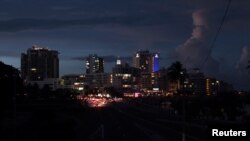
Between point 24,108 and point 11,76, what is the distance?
18.4m

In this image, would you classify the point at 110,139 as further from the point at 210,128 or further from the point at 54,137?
the point at 210,128

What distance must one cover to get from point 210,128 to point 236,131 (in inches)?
21.7

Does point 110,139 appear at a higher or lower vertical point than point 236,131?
lower

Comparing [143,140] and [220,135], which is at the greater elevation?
[220,135]

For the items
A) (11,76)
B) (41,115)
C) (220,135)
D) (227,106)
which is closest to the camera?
(220,135)

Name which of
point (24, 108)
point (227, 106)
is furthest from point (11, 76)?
point (227, 106)

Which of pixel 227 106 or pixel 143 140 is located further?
pixel 227 106

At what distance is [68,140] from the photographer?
189ft

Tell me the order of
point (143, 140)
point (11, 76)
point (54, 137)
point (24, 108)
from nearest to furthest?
point (54, 137) → point (143, 140) → point (11, 76) → point (24, 108)

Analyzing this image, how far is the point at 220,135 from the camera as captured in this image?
11703 mm

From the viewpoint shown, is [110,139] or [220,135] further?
Result: [110,139]

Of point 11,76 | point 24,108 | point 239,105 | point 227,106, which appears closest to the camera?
point 11,76

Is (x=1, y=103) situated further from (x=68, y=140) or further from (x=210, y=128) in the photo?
(x=210, y=128)

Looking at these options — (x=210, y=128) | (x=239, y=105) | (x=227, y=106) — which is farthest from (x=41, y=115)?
(x=239, y=105)
